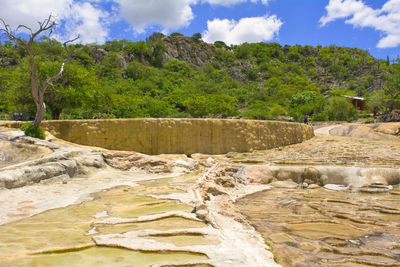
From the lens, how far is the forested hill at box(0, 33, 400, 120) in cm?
1791

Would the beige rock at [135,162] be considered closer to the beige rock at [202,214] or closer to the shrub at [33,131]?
the shrub at [33,131]

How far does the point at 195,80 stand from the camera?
64750mm

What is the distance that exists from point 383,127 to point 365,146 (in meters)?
6.06

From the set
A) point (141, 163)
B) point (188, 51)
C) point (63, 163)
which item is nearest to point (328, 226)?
point (141, 163)

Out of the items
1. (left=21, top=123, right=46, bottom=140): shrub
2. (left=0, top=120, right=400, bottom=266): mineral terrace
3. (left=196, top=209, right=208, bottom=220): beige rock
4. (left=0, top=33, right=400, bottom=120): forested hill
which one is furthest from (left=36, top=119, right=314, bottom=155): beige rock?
(left=196, top=209, right=208, bottom=220): beige rock

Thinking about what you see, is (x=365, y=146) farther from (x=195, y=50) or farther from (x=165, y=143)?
(x=195, y=50)

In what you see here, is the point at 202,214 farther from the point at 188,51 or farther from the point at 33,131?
the point at 188,51

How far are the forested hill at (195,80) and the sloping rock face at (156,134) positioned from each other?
346cm

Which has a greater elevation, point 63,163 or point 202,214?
point 63,163

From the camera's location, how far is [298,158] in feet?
34.9

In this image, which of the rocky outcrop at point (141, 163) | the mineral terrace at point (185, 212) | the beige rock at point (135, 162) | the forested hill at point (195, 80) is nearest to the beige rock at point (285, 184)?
the mineral terrace at point (185, 212)

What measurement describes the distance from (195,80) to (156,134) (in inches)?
2153

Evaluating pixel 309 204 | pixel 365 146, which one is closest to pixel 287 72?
pixel 365 146

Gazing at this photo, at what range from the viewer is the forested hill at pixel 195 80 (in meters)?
17.9
